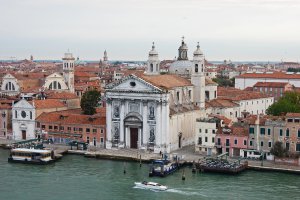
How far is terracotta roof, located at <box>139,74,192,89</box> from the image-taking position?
25328mm

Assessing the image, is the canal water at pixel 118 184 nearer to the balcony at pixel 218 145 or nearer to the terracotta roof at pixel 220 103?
the balcony at pixel 218 145

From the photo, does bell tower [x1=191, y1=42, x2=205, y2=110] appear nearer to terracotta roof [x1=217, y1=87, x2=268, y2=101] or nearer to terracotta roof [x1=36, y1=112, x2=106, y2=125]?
terracotta roof [x1=217, y1=87, x2=268, y2=101]

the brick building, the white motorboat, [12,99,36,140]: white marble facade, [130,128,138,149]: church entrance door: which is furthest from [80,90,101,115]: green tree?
the white motorboat

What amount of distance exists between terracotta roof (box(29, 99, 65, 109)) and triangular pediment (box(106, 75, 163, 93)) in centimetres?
467

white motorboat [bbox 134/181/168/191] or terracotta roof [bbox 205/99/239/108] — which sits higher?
terracotta roof [bbox 205/99/239/108]

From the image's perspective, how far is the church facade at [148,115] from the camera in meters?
24.4

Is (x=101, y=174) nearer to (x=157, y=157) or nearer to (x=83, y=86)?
(x=157, y=157)

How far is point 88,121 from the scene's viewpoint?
2658cm

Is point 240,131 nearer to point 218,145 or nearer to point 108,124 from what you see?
point 218,145

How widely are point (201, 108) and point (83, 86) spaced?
16.1 metres

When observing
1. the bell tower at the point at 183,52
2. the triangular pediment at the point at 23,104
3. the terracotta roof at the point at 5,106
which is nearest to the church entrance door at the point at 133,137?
the triangular pediment at the point at 23,104

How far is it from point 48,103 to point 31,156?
20.8ft

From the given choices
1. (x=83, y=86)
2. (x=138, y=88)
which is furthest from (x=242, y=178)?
(x=83, y=86)

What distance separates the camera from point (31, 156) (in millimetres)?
23312
